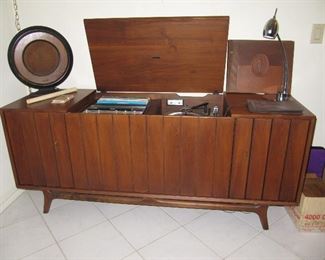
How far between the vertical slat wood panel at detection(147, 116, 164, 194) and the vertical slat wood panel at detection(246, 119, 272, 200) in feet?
1.51

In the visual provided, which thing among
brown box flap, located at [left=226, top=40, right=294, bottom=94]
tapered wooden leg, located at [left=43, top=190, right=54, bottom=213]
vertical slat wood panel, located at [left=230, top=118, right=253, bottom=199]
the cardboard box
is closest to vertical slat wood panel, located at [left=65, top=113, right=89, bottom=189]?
tapered wooden leg, located at [left=43, top=190, right=54, bottom=213]

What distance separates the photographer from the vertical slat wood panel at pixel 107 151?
1386mm

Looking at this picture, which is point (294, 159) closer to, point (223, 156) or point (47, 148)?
point (223, 156)

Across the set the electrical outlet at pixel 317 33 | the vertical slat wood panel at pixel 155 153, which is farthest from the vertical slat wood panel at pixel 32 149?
the electrical outlet at pixel 317 33

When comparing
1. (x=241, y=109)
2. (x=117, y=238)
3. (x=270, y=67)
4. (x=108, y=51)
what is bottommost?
(x=117, y=238)

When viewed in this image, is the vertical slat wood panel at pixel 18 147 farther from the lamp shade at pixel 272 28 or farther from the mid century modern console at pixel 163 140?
the lamp shade at pixel 272 28

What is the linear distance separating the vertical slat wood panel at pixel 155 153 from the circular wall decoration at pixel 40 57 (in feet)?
2.35

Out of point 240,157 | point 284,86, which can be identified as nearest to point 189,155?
point 240,157

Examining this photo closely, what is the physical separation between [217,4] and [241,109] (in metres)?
0.66

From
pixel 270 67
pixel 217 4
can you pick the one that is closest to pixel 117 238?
pixel 270 67

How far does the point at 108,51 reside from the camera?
1.56m

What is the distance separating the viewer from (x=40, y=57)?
5.27 ft

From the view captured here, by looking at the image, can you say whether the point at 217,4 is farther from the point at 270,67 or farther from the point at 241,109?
the point at 241,109

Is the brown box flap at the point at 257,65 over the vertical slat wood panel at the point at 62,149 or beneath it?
over
